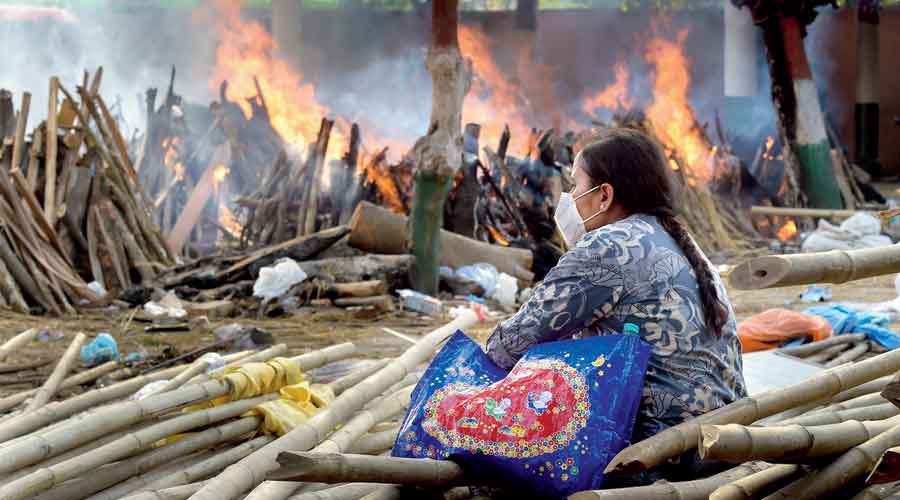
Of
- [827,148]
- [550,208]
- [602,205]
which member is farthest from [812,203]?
[602,205]

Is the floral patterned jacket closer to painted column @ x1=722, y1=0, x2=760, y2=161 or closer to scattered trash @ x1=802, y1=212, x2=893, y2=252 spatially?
scattered trash @ x1=802, y1=212, x2=893, y2=252

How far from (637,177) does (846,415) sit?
1.02 m

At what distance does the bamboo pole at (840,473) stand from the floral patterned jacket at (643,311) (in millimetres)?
409

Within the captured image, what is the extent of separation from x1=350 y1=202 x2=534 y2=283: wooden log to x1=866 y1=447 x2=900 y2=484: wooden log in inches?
322

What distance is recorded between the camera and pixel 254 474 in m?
3.14

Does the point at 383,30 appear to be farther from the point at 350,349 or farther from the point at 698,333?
the point at 698,333

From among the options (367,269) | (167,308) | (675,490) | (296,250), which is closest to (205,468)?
(675,490)

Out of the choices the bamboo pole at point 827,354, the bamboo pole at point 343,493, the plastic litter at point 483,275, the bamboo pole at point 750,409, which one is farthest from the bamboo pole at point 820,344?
the plastic litter at point 483,275

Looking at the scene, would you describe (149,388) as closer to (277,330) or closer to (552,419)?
(552,419)

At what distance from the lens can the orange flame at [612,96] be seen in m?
18.5

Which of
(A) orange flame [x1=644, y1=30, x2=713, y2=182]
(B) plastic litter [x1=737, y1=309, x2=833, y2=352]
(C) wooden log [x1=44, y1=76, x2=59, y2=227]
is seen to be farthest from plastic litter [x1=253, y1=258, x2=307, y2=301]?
(A) orange flame [x1=644, y1=30, x2=713, y2=182]

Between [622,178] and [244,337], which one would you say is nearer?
[622,178]

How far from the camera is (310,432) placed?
3.46 meters

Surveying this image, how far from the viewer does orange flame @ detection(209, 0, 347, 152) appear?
16141 mm
